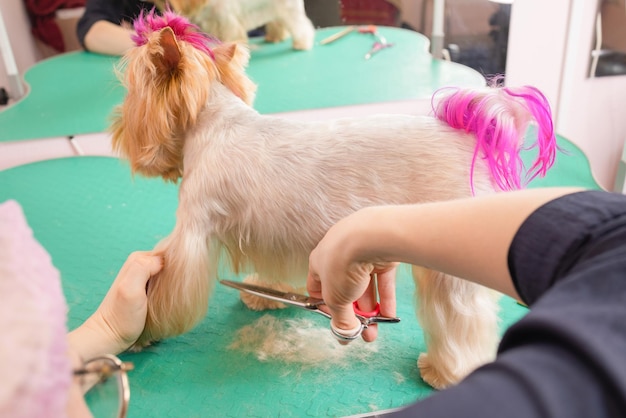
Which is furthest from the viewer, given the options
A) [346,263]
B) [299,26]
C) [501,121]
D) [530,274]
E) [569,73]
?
[569,73]

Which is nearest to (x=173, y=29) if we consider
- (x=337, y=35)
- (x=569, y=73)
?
(x=337, y=35)

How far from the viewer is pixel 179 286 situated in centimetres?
75

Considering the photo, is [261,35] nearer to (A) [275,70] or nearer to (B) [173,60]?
(A) [275,70]

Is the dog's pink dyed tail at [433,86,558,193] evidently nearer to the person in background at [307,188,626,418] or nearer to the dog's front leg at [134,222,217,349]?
the person in background at [307,188,626,418]

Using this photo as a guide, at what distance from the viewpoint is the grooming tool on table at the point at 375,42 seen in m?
1.26

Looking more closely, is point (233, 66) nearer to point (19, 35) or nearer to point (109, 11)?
point (109, 11)

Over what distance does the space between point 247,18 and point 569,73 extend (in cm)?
85

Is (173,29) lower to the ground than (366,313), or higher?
higher

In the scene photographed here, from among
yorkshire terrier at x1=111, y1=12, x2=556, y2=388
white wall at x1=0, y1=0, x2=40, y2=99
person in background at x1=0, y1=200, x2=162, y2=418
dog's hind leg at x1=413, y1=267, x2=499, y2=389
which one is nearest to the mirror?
yorkshire terrier at x1=111, y1=12, x2=556, y2=388

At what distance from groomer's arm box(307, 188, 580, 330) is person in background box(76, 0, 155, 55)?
2.60 ft

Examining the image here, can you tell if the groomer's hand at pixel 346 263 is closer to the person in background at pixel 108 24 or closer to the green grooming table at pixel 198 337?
the green grooming table at pixel 198 337

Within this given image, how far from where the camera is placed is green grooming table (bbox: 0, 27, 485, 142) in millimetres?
1230

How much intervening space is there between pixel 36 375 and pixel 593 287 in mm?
262

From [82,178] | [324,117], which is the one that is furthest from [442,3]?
[82,178]
